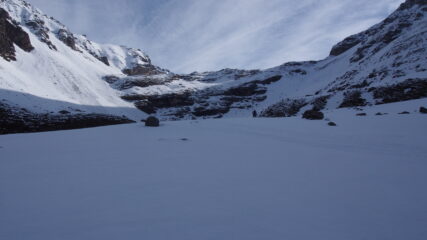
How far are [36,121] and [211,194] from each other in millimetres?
28952

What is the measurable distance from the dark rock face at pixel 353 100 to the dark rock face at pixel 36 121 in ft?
99.3

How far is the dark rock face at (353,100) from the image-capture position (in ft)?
88.6

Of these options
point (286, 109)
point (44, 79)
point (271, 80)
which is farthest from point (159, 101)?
point (271, 80)

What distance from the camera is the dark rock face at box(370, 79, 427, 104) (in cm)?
2414

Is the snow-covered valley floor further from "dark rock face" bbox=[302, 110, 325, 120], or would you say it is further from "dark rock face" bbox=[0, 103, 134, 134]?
"dark rock face" bbox=[0, 103, 134, 134]

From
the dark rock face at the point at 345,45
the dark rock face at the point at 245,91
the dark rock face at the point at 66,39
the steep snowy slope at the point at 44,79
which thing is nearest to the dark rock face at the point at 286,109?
the steep snowy slope at the point at 44,79

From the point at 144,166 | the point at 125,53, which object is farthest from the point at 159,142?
the point at 125,53

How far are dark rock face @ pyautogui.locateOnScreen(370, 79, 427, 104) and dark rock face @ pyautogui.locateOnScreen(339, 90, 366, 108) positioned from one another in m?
1.57

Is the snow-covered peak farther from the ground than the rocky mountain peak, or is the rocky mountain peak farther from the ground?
the snow-covered peak

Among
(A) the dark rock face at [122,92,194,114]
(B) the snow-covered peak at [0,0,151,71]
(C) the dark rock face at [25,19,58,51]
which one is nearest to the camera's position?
(A) the dark rock face at [122,92,194,114]

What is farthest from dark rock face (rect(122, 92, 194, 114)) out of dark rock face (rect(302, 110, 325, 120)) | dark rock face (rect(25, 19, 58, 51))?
dark rock face (rect(302, 110, 325, 120))

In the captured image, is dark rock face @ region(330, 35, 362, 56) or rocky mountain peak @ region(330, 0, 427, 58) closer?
rocky mountain peak @ region(330, 0, 427, 58)

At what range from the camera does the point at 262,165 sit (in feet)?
16.5

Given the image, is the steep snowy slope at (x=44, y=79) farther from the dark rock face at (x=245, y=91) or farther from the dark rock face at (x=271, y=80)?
the dark rock face at (x=271, y=80)
